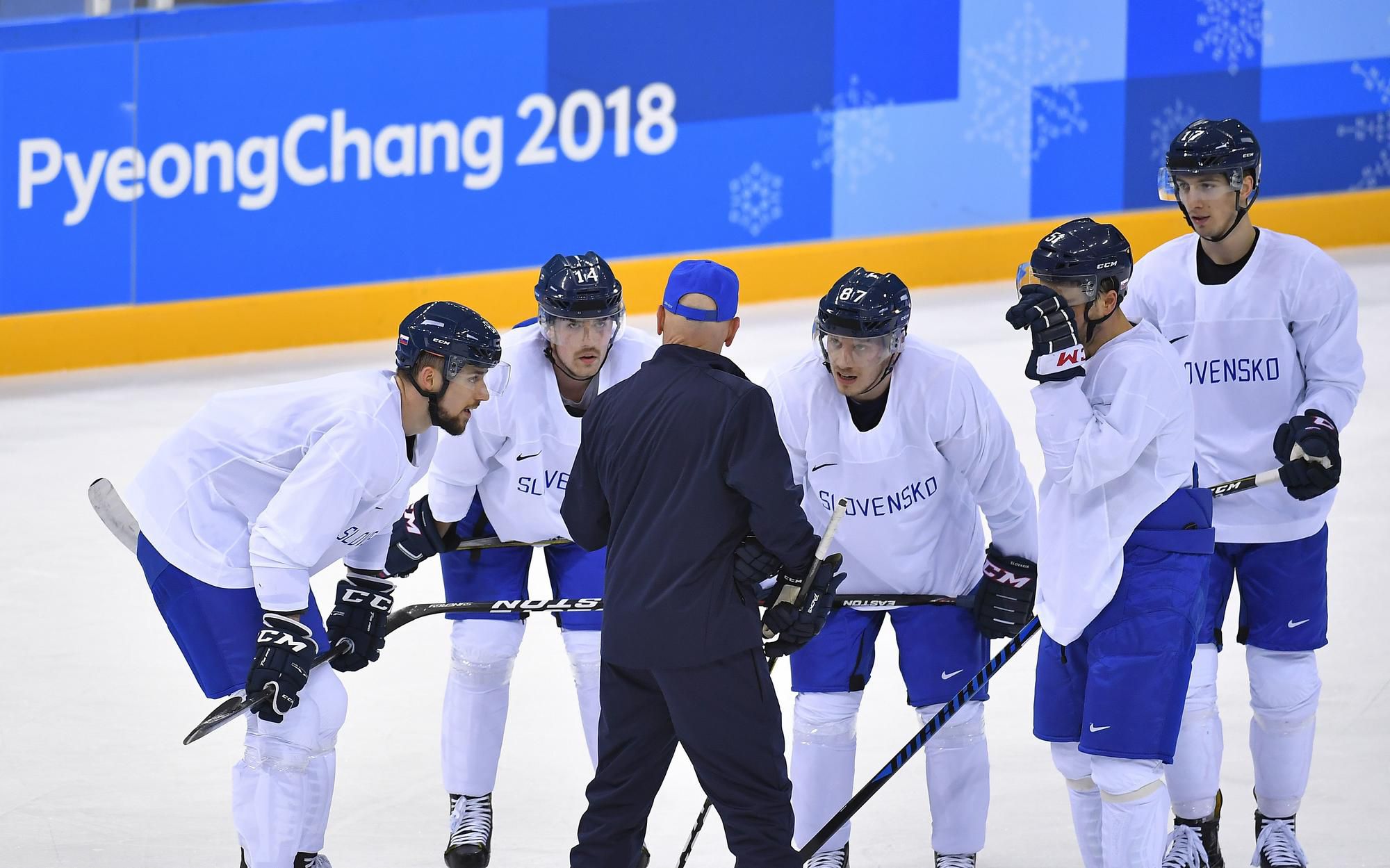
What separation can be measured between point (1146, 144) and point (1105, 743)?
6343mm

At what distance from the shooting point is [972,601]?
13.1 feet

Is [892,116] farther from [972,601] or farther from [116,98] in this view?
[972,601]

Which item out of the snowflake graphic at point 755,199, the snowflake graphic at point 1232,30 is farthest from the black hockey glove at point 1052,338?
the snowflake graphic at point 1232,30

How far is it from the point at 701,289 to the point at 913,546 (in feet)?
2.80

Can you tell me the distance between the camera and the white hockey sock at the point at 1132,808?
3.56m

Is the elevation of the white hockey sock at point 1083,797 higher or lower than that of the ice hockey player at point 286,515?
lower

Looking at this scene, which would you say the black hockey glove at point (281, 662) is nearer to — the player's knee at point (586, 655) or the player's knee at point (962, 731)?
the player's knee at point (586, 655)

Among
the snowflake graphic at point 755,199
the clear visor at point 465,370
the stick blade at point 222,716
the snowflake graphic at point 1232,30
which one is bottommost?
the stick blade at point 222,716

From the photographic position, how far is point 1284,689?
4.12 meters

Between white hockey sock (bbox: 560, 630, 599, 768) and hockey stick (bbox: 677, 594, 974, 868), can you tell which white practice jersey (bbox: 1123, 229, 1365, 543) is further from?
white hockey sock (bbox: 560, 630, 599, 768)

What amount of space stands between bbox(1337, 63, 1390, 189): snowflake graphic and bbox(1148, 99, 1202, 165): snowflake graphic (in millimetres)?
829

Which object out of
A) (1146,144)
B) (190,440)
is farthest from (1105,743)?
(1146,144)

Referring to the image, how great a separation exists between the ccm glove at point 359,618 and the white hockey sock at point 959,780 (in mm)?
1128

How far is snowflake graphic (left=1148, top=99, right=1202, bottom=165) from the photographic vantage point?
30.8 ft
